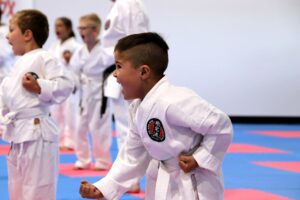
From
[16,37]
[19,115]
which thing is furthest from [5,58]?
[19,115]

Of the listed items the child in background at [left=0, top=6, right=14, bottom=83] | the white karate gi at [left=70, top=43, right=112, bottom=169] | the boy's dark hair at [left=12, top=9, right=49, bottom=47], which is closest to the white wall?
the child in background at [left=0, top=6, right=14, bottom=83]

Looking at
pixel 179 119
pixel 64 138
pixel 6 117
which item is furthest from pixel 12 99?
pixel 64 138

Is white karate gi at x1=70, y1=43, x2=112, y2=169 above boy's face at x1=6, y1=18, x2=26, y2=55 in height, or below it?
below

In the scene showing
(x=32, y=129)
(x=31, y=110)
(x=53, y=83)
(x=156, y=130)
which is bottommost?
(x=32, y=129)

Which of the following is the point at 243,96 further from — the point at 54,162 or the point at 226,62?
the point at 54,162

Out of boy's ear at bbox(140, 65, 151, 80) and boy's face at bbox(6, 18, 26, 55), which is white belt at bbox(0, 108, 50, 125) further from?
boy's ear at bbox(140, 65, 151, 80)

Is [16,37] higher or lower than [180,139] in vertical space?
higher

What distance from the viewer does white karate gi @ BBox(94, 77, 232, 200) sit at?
9.05ft

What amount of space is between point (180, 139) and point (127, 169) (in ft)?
1.15

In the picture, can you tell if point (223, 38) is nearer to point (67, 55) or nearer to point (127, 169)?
point (67, 55)

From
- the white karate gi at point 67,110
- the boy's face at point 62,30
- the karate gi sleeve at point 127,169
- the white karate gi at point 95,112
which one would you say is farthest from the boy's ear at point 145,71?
the boy's face at point 62,30

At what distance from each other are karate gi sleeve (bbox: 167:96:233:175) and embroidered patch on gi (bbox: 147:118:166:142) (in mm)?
62

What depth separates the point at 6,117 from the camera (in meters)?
3.96

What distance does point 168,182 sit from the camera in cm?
285
